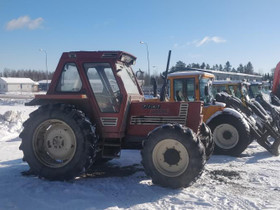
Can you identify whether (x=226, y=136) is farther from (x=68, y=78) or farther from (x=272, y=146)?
(x=68, y=78)

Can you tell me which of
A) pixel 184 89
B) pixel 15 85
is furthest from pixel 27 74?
pixel 184 89

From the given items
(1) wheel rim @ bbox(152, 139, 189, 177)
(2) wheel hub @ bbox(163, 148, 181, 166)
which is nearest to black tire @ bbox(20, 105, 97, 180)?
(1) wheel rim @ bbox(152, 139, 189, 177)

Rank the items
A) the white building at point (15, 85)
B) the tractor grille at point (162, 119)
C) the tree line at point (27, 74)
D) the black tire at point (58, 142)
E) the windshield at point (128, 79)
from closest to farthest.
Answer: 1. the black tire at point (58, 142)
2. the tractor grille at point (162, 119)
3. the windshield at point (128, 79)
4. the white building at point (15, 85)
5. the tree line at point (27, 74)

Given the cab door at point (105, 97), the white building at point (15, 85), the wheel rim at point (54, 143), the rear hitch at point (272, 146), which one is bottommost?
the rear hitch at point (272, 146)

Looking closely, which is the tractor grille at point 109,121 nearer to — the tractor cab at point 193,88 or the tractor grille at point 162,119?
the tractor grille at point 162,119

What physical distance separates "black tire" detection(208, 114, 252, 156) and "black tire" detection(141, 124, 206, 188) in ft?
11.7

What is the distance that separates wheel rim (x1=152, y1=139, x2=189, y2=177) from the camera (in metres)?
5.04

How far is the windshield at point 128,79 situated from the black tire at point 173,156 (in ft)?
4.38

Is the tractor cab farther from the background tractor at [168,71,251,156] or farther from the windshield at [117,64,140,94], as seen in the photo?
the windshield at [117,64,140,94]

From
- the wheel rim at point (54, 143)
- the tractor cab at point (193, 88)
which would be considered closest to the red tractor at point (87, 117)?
the wheel rim at point (54, 143)

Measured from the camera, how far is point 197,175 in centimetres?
492

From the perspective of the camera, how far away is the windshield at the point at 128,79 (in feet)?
19.4

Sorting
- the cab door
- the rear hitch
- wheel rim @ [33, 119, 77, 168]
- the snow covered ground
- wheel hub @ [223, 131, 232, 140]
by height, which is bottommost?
the snow covered ground

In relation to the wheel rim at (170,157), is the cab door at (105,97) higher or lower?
higher
